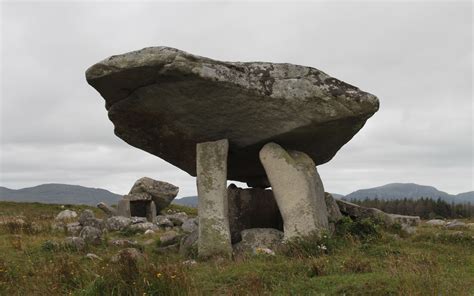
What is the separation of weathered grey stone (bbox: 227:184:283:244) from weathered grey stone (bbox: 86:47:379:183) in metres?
1.59

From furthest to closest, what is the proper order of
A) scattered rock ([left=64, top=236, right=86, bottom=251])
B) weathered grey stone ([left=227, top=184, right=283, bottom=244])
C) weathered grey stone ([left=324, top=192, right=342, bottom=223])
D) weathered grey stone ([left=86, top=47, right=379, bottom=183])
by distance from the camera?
weathered grey stone ([left=324, top=192, right=342, bottom=223]), weathered grey stone ([left=227, top=184, right=283, bottom=244]), scattered rock ([left=64, top=236, right=86, bottom=251]), weathered grey stone ([left=86, top=47, right=379, bottom=183])

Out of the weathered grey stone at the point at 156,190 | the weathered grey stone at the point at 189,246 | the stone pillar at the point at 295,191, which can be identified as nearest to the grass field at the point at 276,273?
the weathered grey stone at the point at 189,246

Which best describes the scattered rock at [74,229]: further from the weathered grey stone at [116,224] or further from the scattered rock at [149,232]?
the scattered rock at [149,232]

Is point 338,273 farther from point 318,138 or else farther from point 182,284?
point 318,138

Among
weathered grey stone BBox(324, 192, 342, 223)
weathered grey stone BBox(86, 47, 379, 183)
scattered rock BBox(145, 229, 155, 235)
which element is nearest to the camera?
weathered grey stone BBox(86, 47, 379, 183)

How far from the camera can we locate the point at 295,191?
13.1 metres

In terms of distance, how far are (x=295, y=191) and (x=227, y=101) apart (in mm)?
2906

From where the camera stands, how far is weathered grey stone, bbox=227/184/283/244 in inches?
600

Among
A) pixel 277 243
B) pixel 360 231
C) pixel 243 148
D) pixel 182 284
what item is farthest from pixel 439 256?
pixel 182 284

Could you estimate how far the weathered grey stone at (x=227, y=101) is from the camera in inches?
471

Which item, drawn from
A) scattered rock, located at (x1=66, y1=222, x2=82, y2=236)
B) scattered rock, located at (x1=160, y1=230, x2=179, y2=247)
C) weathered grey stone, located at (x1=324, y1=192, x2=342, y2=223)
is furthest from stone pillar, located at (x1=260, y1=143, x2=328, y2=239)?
scattered rock, located at (x1=66, y1=222, x2=82, y2=236)

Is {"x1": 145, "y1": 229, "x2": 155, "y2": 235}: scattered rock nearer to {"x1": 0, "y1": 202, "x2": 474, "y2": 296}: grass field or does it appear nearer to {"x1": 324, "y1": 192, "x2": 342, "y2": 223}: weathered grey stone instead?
{"x1": 0, "y1": 202, "x2": 474, "y2": 296}: grass field

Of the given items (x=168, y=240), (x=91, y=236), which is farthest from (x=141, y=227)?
(x=91, y=236)

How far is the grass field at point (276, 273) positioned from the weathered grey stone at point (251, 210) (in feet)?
9.11
